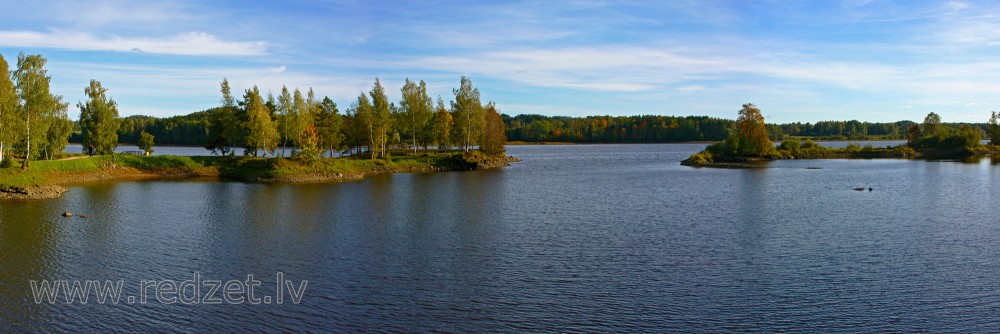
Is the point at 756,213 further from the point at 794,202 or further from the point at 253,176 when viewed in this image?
the point at 253,176

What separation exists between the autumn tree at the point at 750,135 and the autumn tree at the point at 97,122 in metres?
96.1

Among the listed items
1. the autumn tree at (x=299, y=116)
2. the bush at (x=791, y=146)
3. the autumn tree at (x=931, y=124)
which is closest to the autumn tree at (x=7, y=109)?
the autumn tree at (x=299, y=116)

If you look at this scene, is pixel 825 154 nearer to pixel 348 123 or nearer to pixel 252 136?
pixel 348 123

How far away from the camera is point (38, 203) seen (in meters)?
48.4

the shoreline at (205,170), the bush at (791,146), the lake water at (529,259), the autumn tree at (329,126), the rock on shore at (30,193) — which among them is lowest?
the lake water at (529,259)

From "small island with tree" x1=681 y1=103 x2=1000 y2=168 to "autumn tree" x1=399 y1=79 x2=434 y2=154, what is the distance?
144 ft

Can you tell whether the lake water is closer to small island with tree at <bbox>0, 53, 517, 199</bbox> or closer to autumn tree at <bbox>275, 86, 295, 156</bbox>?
small island with tree at <bbox>0, 53, 517, 199</bbox>

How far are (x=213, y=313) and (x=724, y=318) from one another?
1687cm

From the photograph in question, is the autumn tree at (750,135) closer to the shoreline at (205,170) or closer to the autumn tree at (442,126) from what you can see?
the autumn tree at (442,126)

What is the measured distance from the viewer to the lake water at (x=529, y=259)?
2112cm

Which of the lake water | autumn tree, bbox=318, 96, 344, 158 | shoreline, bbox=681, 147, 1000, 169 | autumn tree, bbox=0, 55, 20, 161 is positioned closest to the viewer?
the lake water

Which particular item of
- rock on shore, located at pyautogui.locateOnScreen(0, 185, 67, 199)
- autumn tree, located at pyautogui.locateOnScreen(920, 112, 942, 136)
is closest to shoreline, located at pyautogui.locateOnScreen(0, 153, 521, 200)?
rock on shore, located at pyautogui.locateOnScreen(0, 185, 67, 199)

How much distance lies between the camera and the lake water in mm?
21125

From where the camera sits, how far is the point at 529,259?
29234 mm
